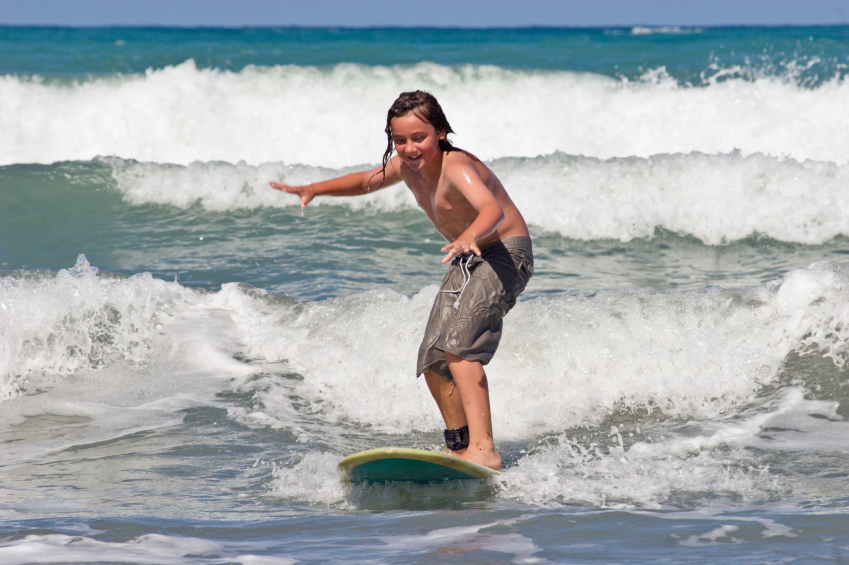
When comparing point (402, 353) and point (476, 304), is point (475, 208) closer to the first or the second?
point (476, 304)

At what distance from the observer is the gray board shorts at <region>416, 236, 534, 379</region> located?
3.35 meters

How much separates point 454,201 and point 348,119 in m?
9.60

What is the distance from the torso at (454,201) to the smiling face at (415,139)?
94mm

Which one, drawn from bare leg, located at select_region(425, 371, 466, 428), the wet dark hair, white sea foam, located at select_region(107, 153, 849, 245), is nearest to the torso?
the wet dark hair

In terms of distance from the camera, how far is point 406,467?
326 cm

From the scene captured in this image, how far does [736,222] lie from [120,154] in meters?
9.09

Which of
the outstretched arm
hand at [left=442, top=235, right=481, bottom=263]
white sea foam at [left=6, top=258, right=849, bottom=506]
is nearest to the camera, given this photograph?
hand at [left=442, top=235, right=481, bottom=263]

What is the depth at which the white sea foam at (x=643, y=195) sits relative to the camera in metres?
8.53

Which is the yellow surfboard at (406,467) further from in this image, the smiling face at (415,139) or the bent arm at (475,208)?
the smiling face at (415,139)

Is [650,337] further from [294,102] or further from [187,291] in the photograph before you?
[294,102]

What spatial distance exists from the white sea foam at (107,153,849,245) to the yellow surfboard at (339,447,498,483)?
18.7 ft

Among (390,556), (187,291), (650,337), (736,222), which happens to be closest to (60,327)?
(187,291)

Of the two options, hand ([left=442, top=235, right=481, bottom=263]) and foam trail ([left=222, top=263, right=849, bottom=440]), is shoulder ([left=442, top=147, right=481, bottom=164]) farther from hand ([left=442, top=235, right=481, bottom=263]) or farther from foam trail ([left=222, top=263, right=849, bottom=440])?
foam trail ([left=222, top=263, right=849, bottom=440])

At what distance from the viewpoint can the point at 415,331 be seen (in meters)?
5.18
